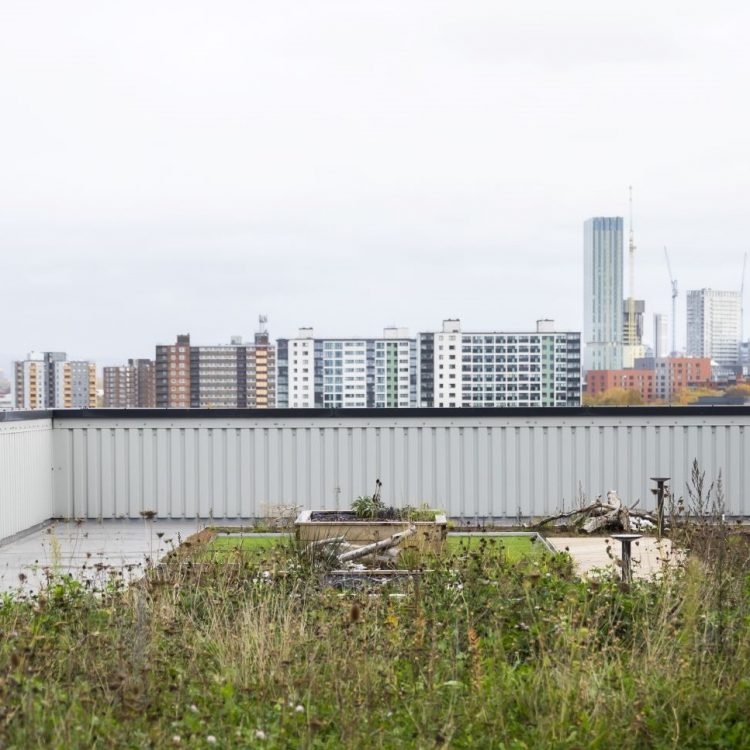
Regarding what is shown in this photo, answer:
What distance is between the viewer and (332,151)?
34.4 metres

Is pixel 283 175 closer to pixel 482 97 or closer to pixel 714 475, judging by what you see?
pixel 482 97

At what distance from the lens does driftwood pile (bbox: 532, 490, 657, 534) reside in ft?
26.7

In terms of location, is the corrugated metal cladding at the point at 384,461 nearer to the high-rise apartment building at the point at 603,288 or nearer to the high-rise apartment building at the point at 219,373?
the high-rise apartment building at the point at 219,373

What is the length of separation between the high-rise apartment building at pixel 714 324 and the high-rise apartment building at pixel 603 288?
530cm

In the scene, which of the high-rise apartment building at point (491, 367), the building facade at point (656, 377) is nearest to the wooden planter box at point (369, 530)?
the high-rise apartment building at point (491, 367)

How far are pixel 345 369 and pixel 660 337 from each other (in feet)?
108

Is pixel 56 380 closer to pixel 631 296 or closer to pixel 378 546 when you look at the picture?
pixel 378 546

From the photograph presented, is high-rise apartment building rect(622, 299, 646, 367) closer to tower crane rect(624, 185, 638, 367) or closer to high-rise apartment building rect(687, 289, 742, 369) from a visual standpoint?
tower crane rect(624, 185, 638, 367)

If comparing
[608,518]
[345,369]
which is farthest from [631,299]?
[608,518]

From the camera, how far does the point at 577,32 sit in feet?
54.7

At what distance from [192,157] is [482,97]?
25.2 feet

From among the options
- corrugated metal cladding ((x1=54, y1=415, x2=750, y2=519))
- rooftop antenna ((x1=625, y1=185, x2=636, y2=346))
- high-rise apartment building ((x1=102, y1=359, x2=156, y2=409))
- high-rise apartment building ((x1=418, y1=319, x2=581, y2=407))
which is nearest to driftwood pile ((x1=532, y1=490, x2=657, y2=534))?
corrugated metal cladding ((x1=54, y1=415, x2=750, y2=519))

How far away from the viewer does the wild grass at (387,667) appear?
11.4 ft

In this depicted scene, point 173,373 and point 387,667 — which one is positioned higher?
point 173,373
